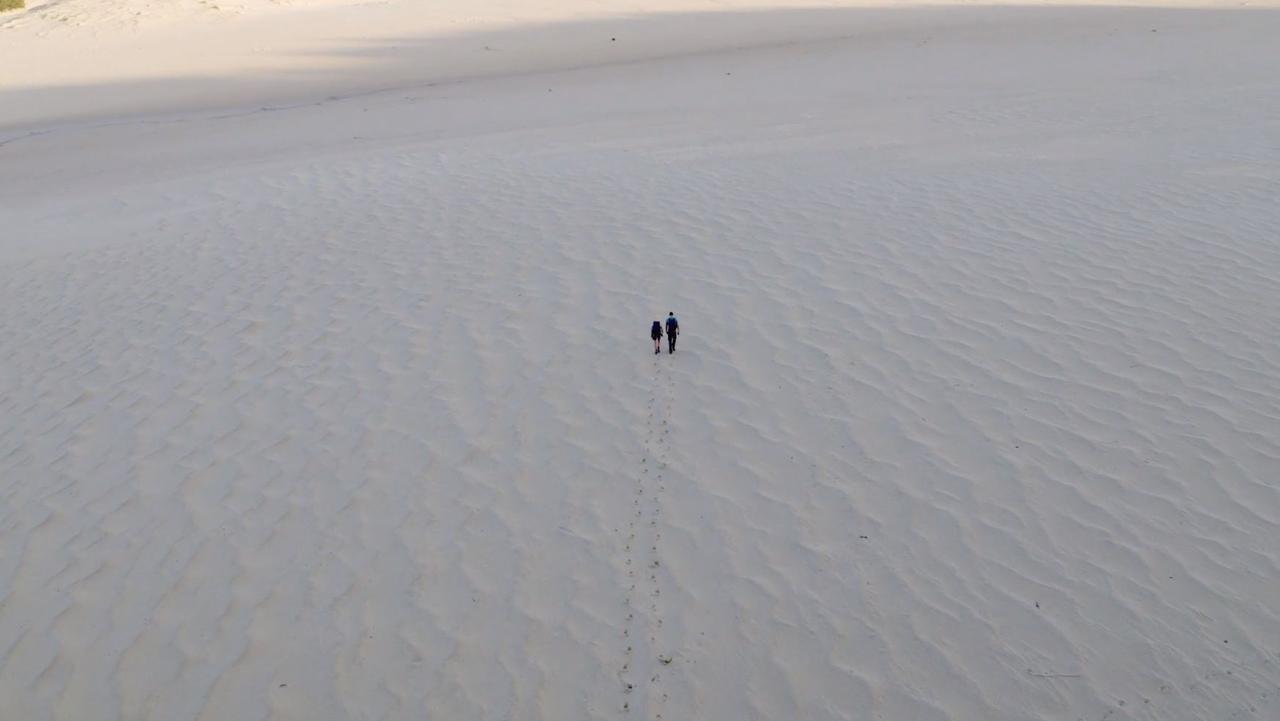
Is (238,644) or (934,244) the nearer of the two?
(238,644)

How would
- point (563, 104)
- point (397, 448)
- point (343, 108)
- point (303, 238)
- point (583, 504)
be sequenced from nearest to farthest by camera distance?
point (583, 504) < point (397, 448) < point (303, 238) < point (563, 104) < point (343, 108)

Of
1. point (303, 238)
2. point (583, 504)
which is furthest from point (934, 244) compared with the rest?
point (303, 238)

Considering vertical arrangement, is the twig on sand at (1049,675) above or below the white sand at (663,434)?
above

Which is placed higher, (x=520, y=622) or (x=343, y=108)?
(x=520, y=622)

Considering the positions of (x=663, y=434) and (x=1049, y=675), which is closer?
(x=1049, y=675)

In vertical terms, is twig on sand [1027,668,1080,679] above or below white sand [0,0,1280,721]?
above

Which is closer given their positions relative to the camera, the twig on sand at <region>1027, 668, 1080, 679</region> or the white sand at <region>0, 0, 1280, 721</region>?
the twig on sand at <region>1027, 668, 1080, 679</region>

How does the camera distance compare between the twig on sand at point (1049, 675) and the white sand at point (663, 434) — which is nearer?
the twig on sand at point (1049, 675)

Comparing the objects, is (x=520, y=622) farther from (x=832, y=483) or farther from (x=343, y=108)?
(x=343, y=108)
